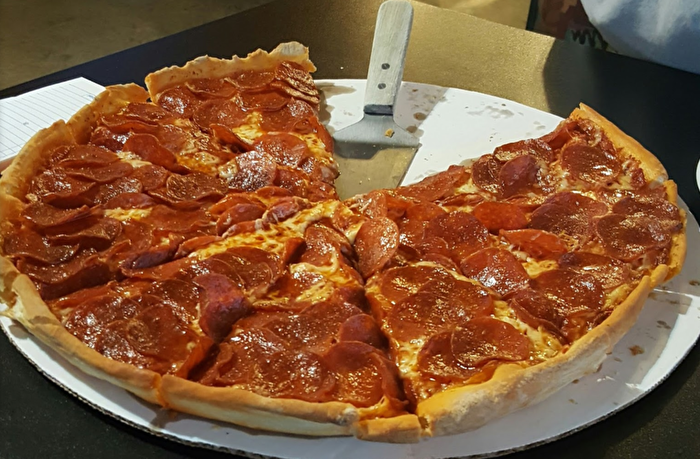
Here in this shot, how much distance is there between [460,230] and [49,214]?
1.17 m

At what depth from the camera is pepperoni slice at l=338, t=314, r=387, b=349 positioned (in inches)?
59.7

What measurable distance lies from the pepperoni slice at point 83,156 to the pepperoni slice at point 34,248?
0.34 meters

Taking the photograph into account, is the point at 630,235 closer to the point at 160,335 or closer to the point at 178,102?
the point at 160,335

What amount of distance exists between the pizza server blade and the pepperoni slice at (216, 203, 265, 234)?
0.36 metres

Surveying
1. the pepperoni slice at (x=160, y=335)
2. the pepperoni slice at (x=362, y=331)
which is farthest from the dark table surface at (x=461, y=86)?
the pepperoni slice at (x=362, y=331)

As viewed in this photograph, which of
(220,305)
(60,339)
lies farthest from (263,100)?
(60,339)

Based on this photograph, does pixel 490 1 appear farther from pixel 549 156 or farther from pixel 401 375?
pixel 401 375

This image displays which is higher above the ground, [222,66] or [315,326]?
[222,66]

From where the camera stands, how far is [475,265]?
5.84ft

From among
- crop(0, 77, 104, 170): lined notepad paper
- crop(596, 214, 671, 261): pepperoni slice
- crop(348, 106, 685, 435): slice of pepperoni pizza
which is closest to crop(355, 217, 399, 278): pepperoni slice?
crop(348, 106, 685, 435): slice of pepperoni pizza

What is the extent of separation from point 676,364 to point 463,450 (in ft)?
1.87

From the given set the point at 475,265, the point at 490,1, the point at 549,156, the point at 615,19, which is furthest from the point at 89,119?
the point at 490,1

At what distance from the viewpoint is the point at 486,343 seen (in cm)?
149

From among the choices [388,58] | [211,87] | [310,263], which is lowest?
[310,263]
